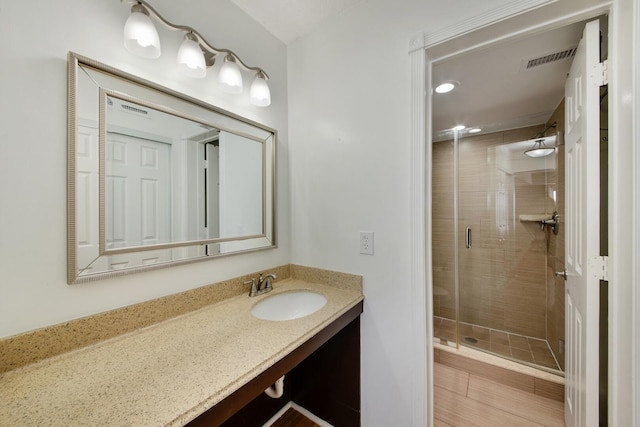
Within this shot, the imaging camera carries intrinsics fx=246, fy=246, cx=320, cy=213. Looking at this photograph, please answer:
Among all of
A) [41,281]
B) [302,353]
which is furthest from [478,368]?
[41,281]

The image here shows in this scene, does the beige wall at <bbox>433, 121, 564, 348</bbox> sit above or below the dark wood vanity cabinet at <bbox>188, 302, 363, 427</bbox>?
above

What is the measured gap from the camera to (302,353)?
1.00m

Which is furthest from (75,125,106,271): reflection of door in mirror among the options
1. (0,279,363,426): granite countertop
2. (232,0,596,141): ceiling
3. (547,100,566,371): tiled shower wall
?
(547,100,566,371): tiled shower wall

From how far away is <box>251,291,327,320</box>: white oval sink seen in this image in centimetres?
137

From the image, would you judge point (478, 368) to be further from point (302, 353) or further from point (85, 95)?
point (85, 95)

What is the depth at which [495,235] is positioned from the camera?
102 inches

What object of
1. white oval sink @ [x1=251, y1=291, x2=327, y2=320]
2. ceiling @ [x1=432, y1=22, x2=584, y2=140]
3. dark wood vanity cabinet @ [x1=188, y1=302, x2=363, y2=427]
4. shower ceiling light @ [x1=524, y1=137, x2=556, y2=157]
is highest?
ceiling @ [x1=432, y1=22, x2=584, y2=140]

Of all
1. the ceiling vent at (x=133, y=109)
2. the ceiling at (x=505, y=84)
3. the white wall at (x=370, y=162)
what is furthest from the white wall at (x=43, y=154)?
the ceiling at (x=505, y=84)

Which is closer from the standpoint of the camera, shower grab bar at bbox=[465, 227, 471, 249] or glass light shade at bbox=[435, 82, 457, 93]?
glass light shade at bbox=[435, 82, 457, 93]

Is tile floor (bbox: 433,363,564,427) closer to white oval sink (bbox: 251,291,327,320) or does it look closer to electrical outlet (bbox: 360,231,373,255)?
white oval sink (bbox: 251,291,327,320)

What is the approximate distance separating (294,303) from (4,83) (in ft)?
4.71

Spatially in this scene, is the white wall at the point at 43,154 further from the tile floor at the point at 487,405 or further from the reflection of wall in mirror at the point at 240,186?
the tile floor at the point at 487,405

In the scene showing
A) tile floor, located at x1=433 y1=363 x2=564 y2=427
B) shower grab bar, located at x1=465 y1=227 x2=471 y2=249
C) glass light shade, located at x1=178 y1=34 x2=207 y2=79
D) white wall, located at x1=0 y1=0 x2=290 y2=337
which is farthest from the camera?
shower grab bar, located at x1=465 y1=227 x2=471 y2=249

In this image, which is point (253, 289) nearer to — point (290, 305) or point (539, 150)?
point (290, 305)
